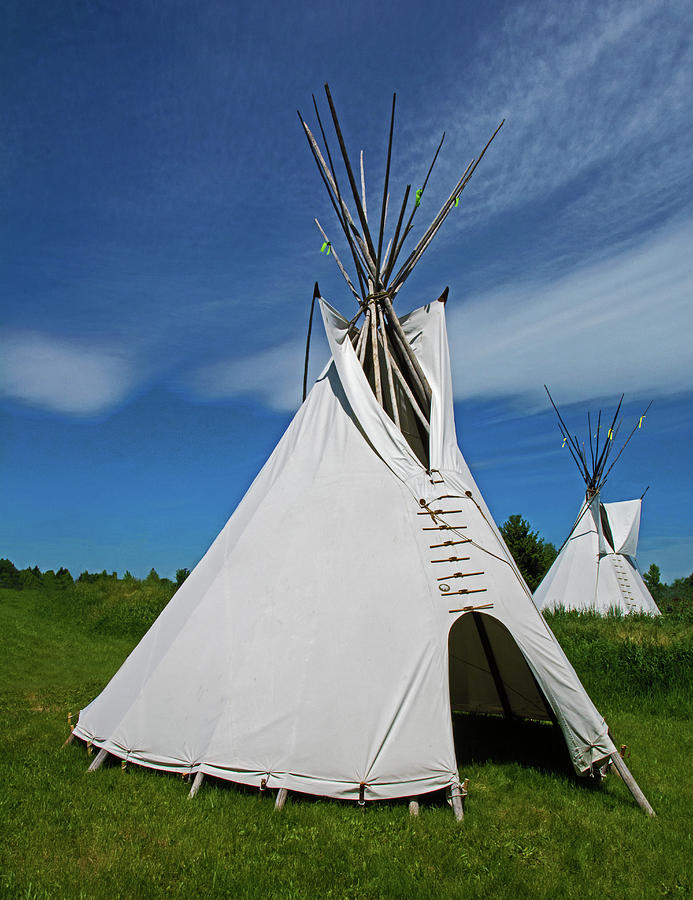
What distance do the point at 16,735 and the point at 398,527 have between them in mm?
4486

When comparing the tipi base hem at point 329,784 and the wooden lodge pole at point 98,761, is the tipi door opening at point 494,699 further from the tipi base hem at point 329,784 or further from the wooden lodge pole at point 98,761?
the wooden lodge pole at point 98,761

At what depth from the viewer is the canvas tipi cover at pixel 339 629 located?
4.18 meters

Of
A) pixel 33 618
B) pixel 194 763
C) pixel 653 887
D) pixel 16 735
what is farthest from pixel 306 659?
pixel 33 618

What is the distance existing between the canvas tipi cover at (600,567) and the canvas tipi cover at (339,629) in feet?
33.5

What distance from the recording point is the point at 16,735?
19.8ft

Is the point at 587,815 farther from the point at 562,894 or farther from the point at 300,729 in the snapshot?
the point at 300,729

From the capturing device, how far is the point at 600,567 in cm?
1517

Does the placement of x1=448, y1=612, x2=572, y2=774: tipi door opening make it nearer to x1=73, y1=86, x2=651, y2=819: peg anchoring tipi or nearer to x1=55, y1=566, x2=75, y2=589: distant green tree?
x1=73, y1=86, x2=651, y2=819: peg anchoring tipi

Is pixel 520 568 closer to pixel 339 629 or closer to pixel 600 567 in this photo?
pixel 600 567

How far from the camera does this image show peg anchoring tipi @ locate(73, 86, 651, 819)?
419cm

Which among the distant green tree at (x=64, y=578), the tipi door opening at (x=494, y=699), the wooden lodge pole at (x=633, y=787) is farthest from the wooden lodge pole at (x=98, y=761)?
the distant green tree at (x=64, y=578)

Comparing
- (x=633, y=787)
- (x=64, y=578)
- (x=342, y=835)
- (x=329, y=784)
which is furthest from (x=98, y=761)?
(x=64, y=578)

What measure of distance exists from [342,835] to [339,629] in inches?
52.2

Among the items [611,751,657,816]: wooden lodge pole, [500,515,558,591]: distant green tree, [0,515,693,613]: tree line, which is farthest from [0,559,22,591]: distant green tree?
[611,751,657,816]: wooden lodge pole
